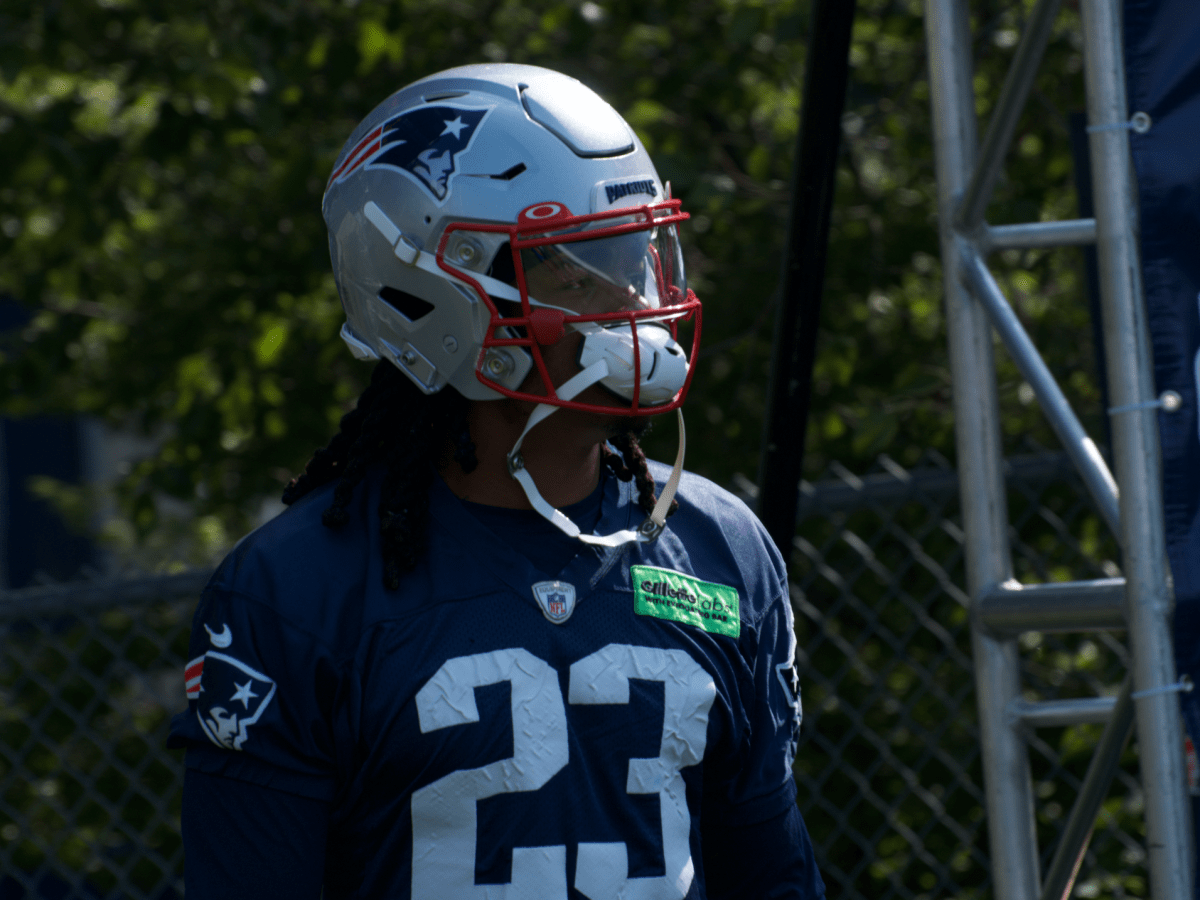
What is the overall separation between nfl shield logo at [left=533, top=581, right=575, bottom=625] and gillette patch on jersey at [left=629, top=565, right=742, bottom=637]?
9 cm

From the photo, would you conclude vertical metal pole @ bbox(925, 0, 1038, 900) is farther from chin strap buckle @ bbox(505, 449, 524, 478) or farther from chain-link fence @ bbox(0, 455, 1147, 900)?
chin strap buckle @ bbox(505, 449, 524, 478)

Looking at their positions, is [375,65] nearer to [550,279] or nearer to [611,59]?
[611,59]

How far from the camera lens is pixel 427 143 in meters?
1.72

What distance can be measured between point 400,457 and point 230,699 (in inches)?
15.1

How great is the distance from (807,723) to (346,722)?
2.22 metres

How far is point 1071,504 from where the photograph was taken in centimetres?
369

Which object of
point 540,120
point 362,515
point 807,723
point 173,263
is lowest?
point 807,723

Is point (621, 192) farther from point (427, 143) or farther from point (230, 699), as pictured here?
point (230, 699)

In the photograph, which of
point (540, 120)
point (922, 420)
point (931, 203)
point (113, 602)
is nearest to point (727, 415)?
point (922, 420)

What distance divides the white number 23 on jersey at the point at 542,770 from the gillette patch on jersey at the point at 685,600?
0.05 metres

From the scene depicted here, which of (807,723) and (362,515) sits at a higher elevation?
(362,515)

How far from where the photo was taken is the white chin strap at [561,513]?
5.49 ft

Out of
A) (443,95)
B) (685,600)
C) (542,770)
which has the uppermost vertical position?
(443,95)

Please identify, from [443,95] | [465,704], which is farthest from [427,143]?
[465,704]
